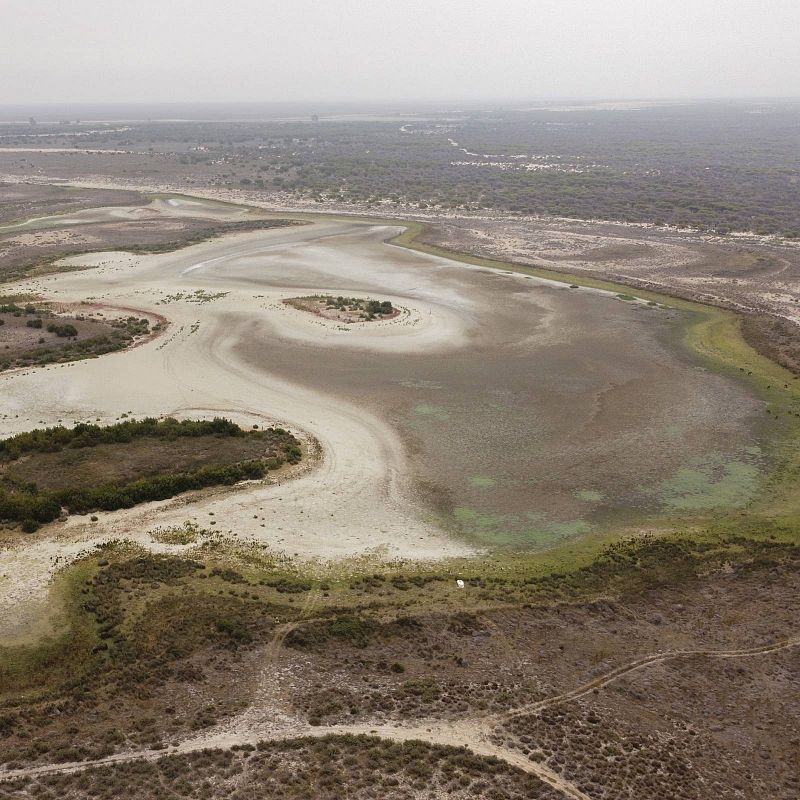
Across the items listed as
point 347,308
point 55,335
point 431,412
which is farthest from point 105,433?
point 347,308

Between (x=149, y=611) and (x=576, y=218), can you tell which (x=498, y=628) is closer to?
(x=149, y=611)

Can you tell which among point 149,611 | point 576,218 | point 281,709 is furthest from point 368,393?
point 576,218

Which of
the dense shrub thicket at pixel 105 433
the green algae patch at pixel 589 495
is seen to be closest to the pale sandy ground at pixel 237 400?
the dense shrub thicket at pixel 105 433

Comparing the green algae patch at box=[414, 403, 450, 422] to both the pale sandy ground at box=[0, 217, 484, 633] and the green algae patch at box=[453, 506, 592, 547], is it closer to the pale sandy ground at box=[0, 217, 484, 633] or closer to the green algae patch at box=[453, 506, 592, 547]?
the pale sandy ground at box=[0, 217, 484, 633]

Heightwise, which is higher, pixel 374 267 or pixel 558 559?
pixel 374 267

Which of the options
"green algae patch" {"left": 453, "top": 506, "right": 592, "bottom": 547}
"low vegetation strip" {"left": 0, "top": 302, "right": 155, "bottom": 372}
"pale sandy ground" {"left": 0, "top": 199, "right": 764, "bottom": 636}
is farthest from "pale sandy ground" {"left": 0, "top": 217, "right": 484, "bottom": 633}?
"low vegetation strip" {"left": 0, "top": 302, "right": 155, "bottom": 372}

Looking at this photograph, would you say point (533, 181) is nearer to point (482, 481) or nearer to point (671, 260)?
point (671, 260)
